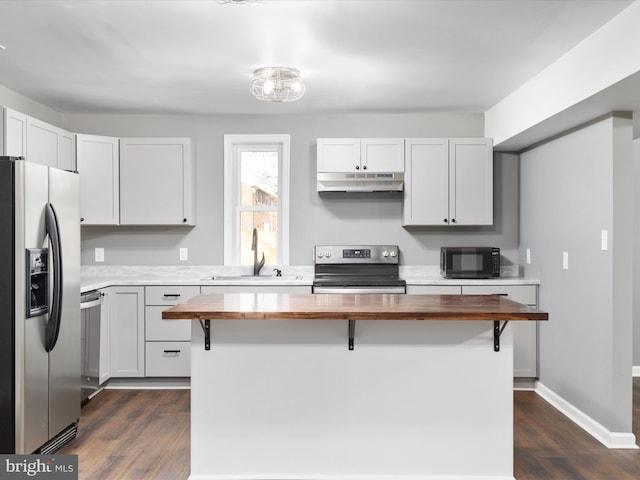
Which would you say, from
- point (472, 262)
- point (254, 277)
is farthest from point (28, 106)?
point (472, 262)

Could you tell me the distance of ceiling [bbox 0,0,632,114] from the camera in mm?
2441

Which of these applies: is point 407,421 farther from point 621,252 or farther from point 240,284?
point 240,284

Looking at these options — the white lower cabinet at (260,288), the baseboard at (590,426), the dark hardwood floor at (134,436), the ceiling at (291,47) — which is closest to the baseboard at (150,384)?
the dark hardwood floor at (134,436)

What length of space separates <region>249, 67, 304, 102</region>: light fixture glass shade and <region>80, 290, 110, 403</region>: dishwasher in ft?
6.49

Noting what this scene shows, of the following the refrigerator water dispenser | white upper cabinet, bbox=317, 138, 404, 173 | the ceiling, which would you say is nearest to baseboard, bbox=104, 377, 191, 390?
the refrigerator water dispenser

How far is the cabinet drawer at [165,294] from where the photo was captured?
410cm

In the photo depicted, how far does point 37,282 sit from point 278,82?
6.28ft

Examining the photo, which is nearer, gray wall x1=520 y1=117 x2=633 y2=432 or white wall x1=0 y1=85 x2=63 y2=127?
gray wall x1=520 y1=117 x2=633 y2=432

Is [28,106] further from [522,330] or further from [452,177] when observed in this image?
[522,330]

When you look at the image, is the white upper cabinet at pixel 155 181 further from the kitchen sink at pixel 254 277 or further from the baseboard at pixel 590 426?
the baseboard at pixel 590 426

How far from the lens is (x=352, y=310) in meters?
2.27

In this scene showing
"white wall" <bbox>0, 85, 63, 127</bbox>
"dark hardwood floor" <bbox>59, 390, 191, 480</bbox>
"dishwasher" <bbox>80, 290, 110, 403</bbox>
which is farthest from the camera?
"white wall" <bbox>0, 85, 63, 127</bbox>

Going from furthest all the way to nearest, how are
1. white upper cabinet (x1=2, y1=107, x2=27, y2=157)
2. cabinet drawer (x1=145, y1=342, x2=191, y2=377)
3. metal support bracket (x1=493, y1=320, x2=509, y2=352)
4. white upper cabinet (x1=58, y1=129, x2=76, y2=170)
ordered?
1. cabinet drawer (x1=145, y1=342, x2=191, y2=377)
2. white upper cabinet (x1=58, y1=129, x2=76, y2=170)
3. white upper cabinet (x1=2, y1=107, x2=27, y2=157)
4. metal support bracket (x1=493, y1=320, x2=509, y2=352)

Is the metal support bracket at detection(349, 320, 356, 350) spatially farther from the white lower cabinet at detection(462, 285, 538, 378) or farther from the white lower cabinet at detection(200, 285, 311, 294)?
the white lower cabinet at detection(462, 285, 538, 378)
